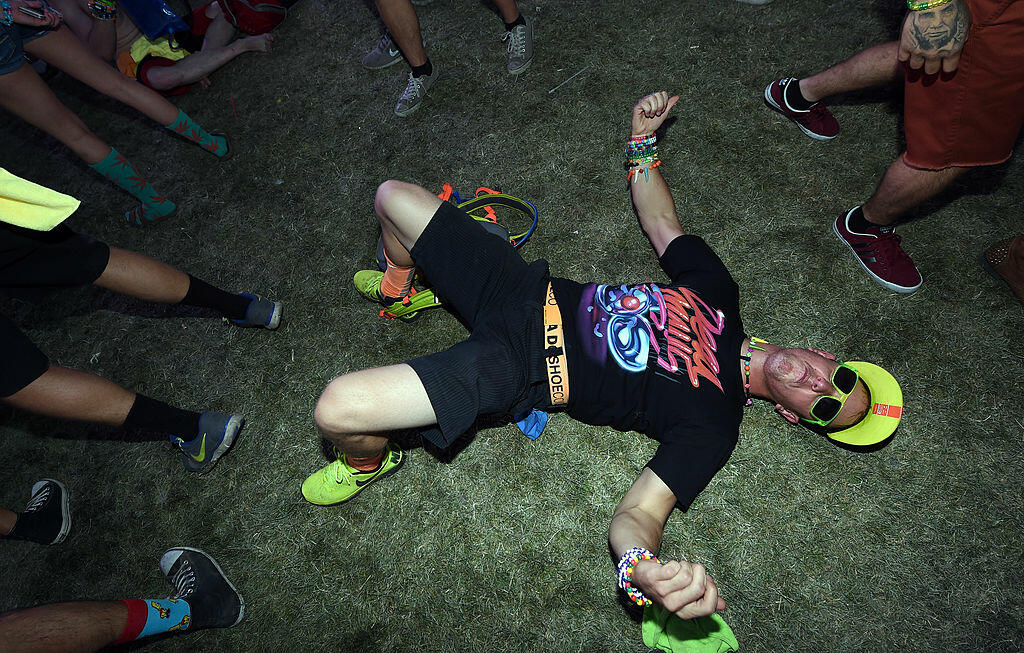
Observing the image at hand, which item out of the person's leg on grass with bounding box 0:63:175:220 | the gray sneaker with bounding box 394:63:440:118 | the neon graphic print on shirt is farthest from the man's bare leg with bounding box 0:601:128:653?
the gray sneaker with bounding box 394:63:440:118

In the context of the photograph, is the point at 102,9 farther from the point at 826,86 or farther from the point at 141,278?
the point at 826,86

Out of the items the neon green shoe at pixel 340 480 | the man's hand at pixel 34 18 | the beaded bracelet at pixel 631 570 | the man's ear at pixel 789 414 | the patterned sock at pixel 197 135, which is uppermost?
the man's hand at pixel 34 18

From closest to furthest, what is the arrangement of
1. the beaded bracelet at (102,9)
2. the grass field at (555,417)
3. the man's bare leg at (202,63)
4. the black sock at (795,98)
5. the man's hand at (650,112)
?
the grass field at (555,417) < the man's hand at (650,112) < the black sock at (795,98) < the beaded bracelet at (102,9) < the man's bare leg at (202,63)

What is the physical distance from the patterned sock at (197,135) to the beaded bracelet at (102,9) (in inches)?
41.4

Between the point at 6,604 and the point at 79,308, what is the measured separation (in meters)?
1.47

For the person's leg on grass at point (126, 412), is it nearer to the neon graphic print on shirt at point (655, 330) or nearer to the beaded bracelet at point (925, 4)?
the neon graphic print on shirt at point (655, 330)

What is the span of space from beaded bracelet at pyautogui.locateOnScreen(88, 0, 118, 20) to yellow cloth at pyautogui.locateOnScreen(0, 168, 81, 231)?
2.51 m

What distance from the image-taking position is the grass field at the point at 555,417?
6.82 feet

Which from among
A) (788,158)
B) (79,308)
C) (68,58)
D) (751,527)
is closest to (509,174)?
(788,158)

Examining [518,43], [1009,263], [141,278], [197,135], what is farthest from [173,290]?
[1009,263]

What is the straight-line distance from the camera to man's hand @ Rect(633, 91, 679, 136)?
2.40 metres

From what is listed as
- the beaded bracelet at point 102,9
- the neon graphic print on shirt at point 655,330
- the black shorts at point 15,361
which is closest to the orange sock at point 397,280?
the neon graphic print on shirt at point 655,330

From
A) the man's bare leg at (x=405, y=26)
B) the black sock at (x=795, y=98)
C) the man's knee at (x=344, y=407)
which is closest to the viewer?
the man's knee at (x=344, y=407)

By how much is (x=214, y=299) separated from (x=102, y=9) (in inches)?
99.8
